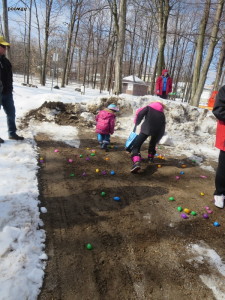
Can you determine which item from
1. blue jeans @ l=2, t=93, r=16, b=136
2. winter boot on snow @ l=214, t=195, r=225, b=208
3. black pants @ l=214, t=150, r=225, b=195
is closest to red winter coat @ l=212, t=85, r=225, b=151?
black pants @ l=214, t=150, r=225, b=195

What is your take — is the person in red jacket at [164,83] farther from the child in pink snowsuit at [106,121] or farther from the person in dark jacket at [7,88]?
the person in dark jacket at [7,88]

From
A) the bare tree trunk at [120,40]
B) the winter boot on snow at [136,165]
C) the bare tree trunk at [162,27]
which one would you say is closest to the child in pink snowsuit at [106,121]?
the winter boot on snow at [136,165]

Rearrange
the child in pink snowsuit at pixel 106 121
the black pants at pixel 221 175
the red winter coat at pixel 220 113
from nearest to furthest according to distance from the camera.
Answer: the red winter coat at pixel 220 113 → the black pants at pixel 221 175 → the child in pink snowsuit at pixel 106 121

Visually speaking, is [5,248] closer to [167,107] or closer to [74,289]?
[74,289]

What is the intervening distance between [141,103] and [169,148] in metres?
2.95

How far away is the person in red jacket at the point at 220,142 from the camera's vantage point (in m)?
3.51

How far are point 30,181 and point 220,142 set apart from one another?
3.21 meters

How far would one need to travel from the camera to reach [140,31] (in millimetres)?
31578

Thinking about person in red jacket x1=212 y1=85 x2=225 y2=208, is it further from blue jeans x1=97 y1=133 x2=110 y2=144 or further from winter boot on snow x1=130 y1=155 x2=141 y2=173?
blue jeans x1=97 y1=133 x2=110 y2=144

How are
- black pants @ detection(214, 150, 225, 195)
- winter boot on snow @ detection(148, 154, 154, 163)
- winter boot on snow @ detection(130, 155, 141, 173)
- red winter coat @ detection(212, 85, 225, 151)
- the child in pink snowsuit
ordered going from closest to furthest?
red winter coat @ detection(212, 85, 225, 151)
black pants @ detection(214, 150, 225, 195)
winter boot on snow @ detection(130, 155, 141, 173)
winter boot on snow @ detection(148, 154, 154, 163)
the child in pink snowsuit

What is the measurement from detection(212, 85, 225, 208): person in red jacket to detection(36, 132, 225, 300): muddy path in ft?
0.74

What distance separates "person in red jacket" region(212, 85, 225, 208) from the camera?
3.51 meters

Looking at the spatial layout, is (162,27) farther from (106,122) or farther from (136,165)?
(136,165)

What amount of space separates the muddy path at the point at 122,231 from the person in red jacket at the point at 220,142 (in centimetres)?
22
